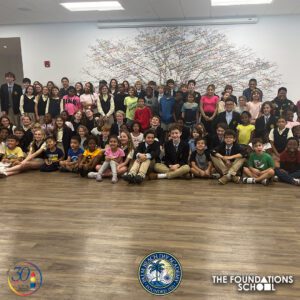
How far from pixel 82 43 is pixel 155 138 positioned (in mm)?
4146

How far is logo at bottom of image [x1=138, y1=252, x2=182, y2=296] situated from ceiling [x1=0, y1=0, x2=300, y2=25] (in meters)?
5.20

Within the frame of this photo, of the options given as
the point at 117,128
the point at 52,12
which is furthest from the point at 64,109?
the point at 52,12

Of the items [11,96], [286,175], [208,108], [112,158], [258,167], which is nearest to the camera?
[286,175]

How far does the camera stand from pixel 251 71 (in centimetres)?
716

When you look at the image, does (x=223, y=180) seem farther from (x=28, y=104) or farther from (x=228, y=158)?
(x=28, y=104)

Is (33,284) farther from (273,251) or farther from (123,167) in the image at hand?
(123,167)

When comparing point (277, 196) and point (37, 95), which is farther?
point (37, 95)

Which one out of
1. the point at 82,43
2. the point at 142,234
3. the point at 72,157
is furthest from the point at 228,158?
the point at 82,43

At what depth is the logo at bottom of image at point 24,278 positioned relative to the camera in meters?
1.92

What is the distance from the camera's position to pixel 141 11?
21.9 feet

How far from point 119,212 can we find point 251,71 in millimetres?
5323

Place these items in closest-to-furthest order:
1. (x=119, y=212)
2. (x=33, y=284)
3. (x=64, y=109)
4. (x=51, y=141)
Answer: (x=33, y=284) → (x=119, y=212) → (x=51, y=141) → (x=64, y=109)

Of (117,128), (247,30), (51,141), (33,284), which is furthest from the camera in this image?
(247,30)

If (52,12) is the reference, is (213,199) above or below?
below
